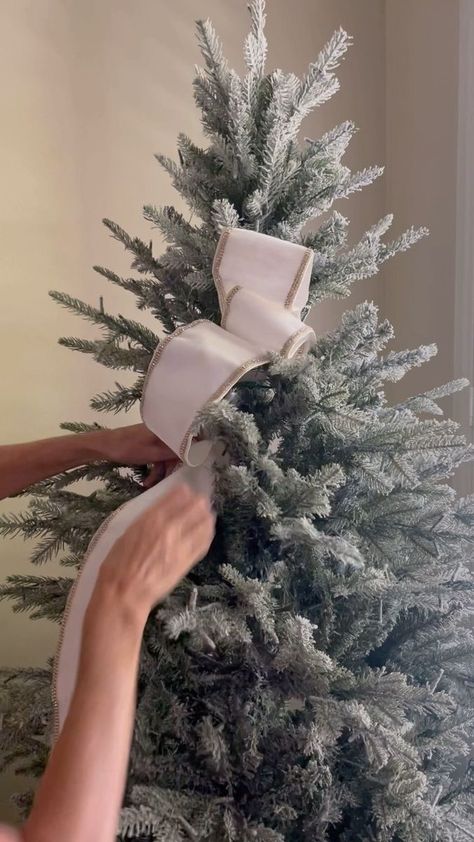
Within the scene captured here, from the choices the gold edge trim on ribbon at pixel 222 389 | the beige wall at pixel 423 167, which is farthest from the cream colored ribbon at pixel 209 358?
the beige wall at pixel 423 167

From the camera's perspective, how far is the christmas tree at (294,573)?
64 cm

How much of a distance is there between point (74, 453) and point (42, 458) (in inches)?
1.8

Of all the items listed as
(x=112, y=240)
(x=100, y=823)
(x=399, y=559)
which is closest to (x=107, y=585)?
(x=100, y=823)

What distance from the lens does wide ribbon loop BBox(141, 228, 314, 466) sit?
2.17 feet

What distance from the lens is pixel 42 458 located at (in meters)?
0.87

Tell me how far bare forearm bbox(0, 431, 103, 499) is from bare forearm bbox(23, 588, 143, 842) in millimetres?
318

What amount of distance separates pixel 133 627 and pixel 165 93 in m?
1.21

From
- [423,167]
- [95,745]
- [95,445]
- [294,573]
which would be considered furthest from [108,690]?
[423,167]

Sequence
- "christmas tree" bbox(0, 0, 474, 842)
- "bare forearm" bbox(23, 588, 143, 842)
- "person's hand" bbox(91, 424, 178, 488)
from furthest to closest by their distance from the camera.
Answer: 1. "person's hand" bbox(91, 424, 178, 488)
2. "christmas tree" bbox(0, 0, 474, 842)
3. "bare forearm" bbox(23, 588, 143, 842)

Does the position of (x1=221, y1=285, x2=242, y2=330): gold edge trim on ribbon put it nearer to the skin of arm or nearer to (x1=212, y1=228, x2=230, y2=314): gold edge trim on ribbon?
(x1=212, y1=228, x2=230, y2=314): gold edge trim on ribbon

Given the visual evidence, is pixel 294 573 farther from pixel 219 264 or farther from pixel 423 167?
pixel 423 167

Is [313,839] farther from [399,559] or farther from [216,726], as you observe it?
[399,559]

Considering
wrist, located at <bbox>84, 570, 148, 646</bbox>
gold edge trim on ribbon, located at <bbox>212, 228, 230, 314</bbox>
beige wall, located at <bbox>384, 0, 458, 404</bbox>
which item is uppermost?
beige wall, located at <bbox>384, 0, 458, 404</bbox>

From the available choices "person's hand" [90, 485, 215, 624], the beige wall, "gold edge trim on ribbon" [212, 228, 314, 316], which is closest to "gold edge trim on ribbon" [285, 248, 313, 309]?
"gold edge trim on ribbon" [212, 228, 314, 316]
